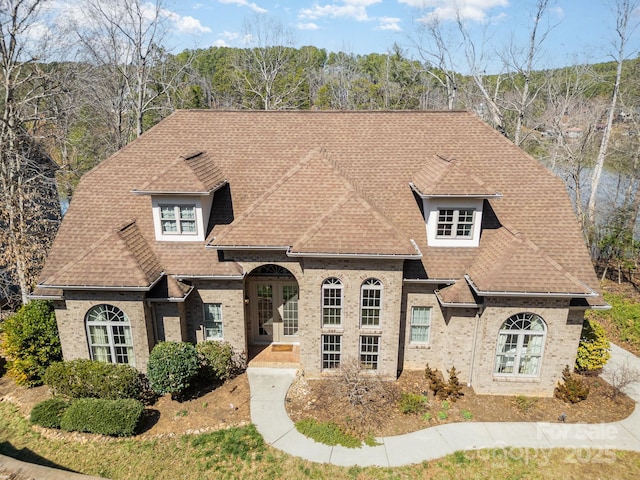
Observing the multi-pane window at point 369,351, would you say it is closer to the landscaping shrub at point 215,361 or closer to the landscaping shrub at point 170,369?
the landscaping shrub at point 215,361

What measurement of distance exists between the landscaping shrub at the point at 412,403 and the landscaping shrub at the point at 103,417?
8256 millimetres

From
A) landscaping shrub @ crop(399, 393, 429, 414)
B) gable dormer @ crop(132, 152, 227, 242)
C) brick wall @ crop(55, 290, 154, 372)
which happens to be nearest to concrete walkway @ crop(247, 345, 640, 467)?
landscaping shrub @ crop(399, 393, 429, 414)

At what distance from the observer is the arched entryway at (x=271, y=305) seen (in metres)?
16.1

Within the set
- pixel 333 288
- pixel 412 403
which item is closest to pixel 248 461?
pixel 412 403

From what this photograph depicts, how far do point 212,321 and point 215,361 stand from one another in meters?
1.54

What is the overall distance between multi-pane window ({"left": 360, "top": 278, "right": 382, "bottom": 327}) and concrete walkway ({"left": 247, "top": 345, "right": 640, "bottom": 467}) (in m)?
3.78

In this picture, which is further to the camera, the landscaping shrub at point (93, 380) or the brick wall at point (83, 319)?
the brick wall at point (83, 319)

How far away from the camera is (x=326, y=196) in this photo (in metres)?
15.0

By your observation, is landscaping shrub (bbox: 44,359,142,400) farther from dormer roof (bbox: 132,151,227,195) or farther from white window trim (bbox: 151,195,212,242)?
dormer roof (bbox: 132,151,227,195)

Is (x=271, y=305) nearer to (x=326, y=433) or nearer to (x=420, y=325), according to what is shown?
(x=326, y=433)

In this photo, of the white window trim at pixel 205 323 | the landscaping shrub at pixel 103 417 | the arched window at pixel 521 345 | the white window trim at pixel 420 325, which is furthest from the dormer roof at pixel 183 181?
the arched window at pixel 521 345

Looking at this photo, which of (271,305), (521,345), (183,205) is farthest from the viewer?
(271,305)

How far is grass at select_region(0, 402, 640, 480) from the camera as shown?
35.4 feet

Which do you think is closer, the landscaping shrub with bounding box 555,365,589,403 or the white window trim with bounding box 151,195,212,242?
the landscaping shrub with bounding box 555,365,589,403
